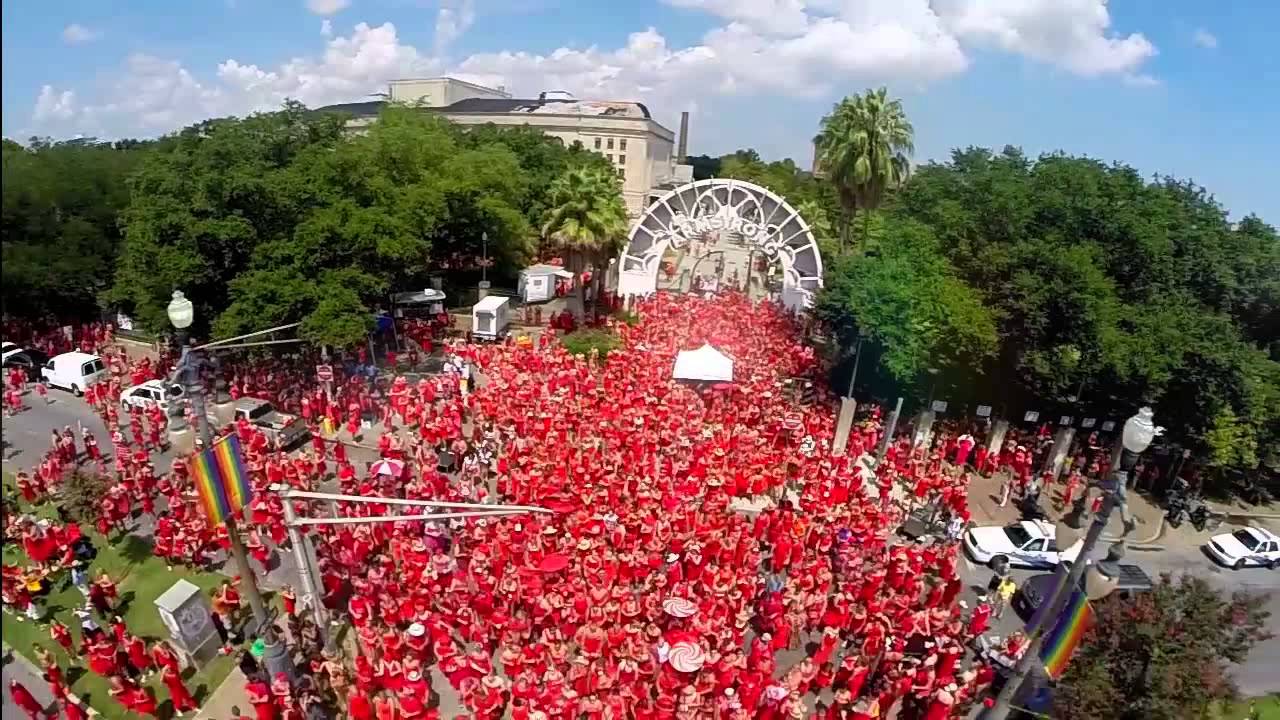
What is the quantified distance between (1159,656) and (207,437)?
531 inches

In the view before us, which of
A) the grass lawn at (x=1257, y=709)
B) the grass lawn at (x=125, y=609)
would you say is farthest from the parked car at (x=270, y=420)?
the grass lawn at (x=1257, y=709)

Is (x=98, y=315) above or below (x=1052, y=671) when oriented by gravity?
below

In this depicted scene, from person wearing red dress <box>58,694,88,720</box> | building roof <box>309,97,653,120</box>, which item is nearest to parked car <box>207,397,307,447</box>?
person wearing red dress <box>58,694,88,720</box>

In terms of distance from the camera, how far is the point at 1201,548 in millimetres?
19406

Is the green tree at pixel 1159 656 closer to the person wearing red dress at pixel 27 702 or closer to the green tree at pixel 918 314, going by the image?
the green tree at pixel 918 314

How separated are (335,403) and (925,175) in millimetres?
25694

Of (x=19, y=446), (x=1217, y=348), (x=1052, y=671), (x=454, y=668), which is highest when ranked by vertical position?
(x=1217, y=348)

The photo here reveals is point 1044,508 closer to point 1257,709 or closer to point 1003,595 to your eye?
point 1003,595

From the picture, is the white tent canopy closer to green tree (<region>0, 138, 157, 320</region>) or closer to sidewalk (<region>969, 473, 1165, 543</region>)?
sidewalk (<region>969, 473, 1165, 543</region>)

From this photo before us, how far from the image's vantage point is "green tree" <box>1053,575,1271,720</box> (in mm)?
10133

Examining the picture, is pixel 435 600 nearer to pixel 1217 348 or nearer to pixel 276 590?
pixel 276 590

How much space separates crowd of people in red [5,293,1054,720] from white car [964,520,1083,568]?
98 cm

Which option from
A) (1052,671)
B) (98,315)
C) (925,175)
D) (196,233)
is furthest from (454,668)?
(925,175)

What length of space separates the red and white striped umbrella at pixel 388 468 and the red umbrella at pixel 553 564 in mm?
5314
